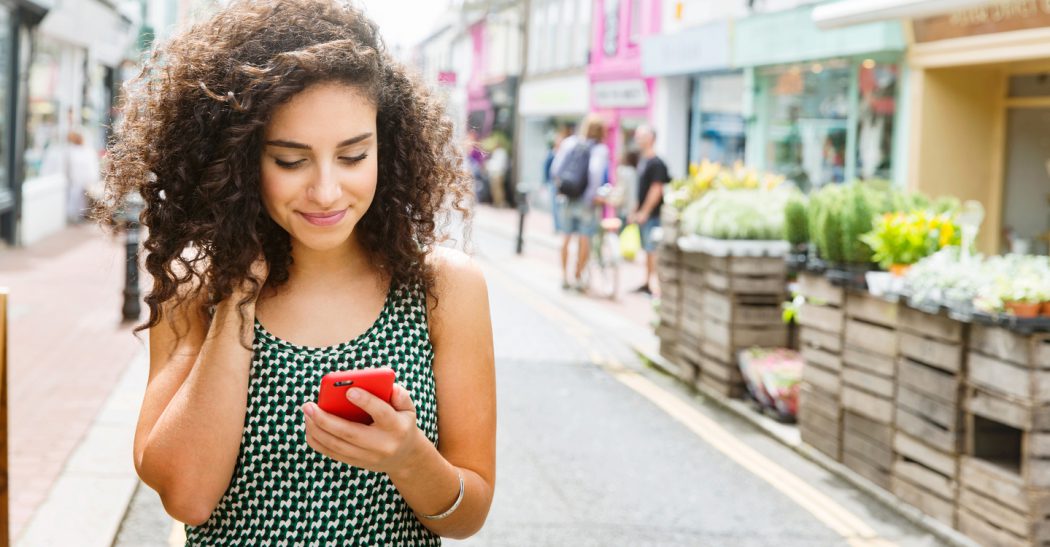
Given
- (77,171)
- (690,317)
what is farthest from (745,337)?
(77,171)

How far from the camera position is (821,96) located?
51.5 feet

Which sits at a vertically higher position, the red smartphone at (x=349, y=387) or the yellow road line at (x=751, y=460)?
the red smartphone at (x=349, y=387)

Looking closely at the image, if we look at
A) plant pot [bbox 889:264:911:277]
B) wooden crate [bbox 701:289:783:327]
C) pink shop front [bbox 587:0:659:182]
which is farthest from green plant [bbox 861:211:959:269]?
pink shop front [bbox 587:0:659:182]

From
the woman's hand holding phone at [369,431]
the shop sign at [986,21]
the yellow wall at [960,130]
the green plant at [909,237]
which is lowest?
the woman's hand holding phone at [369,431]

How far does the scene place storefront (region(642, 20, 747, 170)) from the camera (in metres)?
19.3

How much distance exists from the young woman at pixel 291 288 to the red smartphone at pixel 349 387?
0.34ft

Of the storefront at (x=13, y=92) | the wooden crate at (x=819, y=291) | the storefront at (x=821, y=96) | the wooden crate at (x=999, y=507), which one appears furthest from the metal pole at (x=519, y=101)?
the wooden crate at (x=999, y=507)

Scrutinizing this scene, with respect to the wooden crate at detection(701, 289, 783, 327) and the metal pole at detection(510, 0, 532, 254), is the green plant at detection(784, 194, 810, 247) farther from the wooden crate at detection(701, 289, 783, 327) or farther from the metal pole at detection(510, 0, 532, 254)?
the metal pole at detection(510, 0, 532, 254)

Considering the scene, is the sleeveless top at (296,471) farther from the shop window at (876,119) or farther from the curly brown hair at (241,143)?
the shop window at (876,119)

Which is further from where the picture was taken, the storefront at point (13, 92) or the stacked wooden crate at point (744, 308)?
the storefront at point (13, 92)

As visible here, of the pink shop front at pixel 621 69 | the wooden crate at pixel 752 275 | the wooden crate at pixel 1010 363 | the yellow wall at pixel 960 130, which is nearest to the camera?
the wooden crate at pixel 1010 363

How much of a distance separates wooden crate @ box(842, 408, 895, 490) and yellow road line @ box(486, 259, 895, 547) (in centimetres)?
26

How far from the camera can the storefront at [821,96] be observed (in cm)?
1363

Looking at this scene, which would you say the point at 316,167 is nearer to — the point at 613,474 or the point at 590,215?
the point at 613,474
